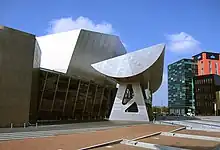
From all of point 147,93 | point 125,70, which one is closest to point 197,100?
point 147,93

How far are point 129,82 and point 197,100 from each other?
2405 inches

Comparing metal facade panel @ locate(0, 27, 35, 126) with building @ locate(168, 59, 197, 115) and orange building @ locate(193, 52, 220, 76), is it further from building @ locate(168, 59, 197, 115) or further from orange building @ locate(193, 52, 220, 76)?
orange building @ locate(193, 52, 220, 76)

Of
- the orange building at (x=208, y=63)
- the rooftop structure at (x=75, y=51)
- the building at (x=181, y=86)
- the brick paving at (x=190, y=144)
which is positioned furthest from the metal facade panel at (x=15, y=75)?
the orange building at (x=208, y=63)

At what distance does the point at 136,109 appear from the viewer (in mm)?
38094

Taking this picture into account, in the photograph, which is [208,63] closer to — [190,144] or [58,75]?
[58,75]

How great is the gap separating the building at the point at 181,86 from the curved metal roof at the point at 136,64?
7278 cm

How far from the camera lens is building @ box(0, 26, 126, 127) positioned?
806 inches

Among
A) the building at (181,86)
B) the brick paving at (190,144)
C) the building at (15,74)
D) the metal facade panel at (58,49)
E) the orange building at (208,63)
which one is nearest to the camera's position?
the brick paving at (190,144)

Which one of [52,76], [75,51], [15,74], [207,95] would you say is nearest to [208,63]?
[207,95]

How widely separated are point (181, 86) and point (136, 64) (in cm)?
8117

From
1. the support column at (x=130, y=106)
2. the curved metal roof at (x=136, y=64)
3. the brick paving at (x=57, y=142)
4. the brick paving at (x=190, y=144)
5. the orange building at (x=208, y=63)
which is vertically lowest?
the brick paving at (x=57, y=142)

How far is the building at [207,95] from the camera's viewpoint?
Answer: 290 feet

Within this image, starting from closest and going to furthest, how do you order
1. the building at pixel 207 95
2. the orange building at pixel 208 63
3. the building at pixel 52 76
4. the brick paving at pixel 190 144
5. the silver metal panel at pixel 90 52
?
the brick paving at pixel 190 144 < the building at pixel 52 76 < the silver metal panel at pixel 90 52 < the building at pixel 207 95 < the orange building at pixel 208 63

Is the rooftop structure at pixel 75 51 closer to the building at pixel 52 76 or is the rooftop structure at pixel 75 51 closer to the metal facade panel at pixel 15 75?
the building at pixel 52 76
